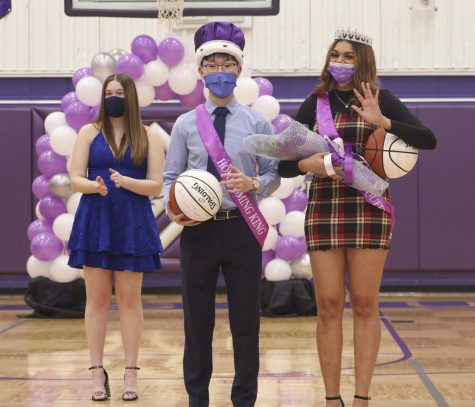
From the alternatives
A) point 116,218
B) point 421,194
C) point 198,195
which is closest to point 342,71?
point 198,195

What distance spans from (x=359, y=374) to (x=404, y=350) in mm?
2451

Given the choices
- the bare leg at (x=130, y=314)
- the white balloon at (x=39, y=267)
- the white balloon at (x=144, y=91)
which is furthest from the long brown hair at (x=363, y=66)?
the white balloon at (x=39, y=267)

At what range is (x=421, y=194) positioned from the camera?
34.3ft

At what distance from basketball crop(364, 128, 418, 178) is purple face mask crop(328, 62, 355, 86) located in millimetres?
260

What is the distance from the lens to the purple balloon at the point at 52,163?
8.01 m

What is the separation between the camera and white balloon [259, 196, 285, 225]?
7.86m

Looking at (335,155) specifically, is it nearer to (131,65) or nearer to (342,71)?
(342,71)

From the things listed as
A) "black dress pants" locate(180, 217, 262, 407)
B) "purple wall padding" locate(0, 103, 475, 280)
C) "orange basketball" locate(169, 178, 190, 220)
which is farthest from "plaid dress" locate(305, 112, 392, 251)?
"purple wall padding" locate(0, 103, 475, 280)

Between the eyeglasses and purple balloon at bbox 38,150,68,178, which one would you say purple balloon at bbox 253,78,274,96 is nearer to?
purple balloon at bbox 38,150,68,178

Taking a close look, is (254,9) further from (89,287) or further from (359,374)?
(359,374)

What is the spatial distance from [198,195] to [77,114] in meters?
4.52

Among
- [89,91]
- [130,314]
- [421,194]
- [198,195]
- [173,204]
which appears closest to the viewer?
[198,195]

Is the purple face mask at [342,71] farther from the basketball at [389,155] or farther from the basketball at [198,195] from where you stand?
the basketball at [198,195]

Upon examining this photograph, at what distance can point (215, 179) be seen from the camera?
369 cm
